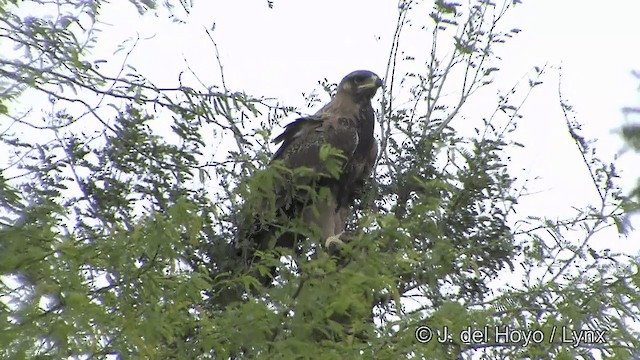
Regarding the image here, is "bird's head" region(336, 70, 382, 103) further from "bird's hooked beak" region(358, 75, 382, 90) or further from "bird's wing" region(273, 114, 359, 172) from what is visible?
"bird's wing" region(273, 114, 359, 172)

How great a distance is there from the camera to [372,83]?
6.95m

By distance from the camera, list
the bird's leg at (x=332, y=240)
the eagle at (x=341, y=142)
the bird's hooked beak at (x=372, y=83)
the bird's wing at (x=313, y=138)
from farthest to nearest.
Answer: the bird's hooked beak at (x=372, y=83) → the bird's wing at (x=313, y=138) → the eagle at (x=341, y=142) → the bird's leg at (x=332, y=240)

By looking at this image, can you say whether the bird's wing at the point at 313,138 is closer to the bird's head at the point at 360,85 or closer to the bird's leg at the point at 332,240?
the bird's head at the point at 360,85

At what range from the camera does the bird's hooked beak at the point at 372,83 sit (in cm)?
691

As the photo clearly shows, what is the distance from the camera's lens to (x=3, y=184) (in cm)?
350

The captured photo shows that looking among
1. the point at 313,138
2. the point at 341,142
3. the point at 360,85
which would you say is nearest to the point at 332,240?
the point at 341,142

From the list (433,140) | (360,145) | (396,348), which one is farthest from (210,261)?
(396,348)

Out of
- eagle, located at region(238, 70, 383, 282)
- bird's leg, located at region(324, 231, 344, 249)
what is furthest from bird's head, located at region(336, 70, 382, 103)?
bird's leg, located at region(324, 231, 344, 249)

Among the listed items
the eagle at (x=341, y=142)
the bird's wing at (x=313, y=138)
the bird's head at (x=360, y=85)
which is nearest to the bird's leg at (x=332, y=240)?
the eagle at (x=341, y=142)

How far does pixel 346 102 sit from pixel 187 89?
2680mm

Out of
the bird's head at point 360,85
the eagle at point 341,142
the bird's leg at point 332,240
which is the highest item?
the bird's head at point 360,85

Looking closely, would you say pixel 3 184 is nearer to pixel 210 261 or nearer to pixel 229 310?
pixel 229 310

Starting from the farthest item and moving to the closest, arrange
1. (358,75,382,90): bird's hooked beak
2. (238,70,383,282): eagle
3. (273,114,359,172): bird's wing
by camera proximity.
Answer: (358,75,382,90): bird's hooked beak → (273,114,359,172): bird's wing → (238,70,383,282): eagle

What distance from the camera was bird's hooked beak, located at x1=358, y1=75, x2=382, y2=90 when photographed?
22.7 feet
